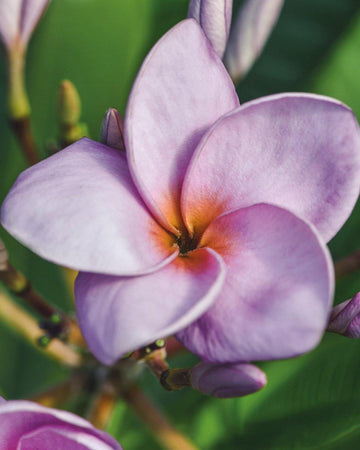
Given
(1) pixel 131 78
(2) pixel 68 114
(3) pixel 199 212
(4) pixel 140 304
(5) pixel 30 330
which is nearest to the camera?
(4) pixel 140 304

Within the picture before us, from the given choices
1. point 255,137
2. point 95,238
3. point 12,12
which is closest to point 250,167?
point 255,137

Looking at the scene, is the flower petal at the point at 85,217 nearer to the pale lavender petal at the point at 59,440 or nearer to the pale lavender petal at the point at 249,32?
the pale lavender petal at the point at 59,440

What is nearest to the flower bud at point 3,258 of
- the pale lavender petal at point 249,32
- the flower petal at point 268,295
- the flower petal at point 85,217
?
the flower petal at point 85,217

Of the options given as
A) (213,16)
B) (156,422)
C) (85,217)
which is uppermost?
(213,16)

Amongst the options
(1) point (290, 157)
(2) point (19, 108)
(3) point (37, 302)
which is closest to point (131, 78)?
(2) point (19, 108)

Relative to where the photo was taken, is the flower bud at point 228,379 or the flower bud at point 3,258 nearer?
the flower bud at point 228,379

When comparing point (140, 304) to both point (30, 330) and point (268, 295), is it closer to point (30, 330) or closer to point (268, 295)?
point (268, 295)
